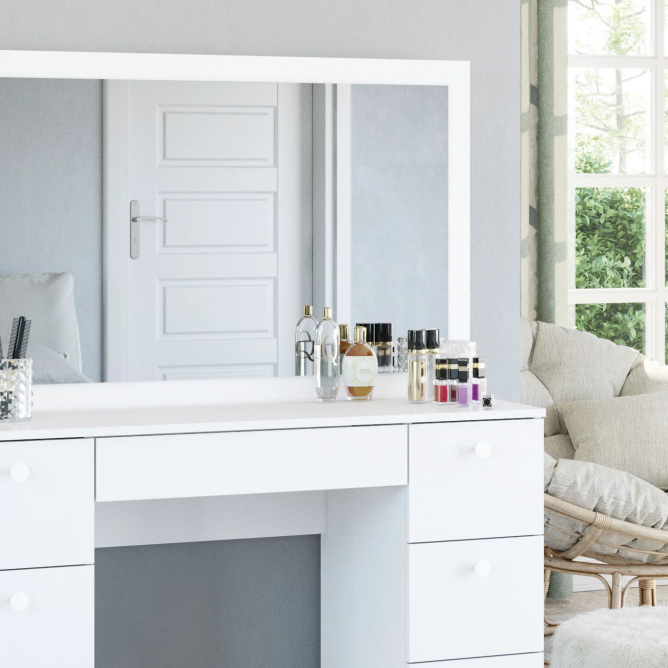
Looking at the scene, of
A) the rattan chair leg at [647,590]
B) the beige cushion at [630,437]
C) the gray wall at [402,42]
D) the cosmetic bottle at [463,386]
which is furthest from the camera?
the beige cushion at [630,437]

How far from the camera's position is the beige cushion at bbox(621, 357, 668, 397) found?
2998 mm

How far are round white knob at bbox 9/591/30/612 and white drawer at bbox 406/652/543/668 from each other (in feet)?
2.37

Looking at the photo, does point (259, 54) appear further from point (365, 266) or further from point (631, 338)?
point (631, 338)

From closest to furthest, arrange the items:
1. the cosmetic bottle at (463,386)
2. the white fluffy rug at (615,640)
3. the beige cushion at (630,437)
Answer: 1. the white fluffy rug at (615,640)
2. the cosmetic bottle at (463,386)
3. the beige cushion at (630,437)

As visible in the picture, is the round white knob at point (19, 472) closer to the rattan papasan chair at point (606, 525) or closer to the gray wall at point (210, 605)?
the gray wall at point (210, 605)

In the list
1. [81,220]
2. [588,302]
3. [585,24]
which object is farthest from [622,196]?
[81,220]

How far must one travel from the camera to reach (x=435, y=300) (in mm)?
2111

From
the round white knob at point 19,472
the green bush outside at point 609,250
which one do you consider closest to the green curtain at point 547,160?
→ the green bush outside at point 609,250

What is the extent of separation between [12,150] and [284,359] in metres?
0.74

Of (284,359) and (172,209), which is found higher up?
(172,209)

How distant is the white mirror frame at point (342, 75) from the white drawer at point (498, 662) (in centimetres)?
74

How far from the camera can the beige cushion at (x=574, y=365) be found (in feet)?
9.84

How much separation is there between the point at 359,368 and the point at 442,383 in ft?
0.66

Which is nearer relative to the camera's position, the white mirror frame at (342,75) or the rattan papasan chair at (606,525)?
the white mirror frame at (342,75)
